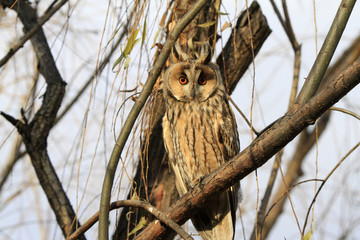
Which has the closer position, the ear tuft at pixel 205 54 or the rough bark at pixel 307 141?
the ear tuft at pixel 205 54

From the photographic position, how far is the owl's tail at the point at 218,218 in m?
2.37

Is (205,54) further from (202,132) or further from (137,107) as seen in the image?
(137,107)

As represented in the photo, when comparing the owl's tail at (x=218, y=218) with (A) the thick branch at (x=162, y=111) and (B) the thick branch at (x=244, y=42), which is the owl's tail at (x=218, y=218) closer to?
(A) the thick branch at (x=162, y=111)

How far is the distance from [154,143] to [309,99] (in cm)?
147

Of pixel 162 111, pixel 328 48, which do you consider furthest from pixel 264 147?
pixel 162 111

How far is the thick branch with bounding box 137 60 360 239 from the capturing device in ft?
4.01

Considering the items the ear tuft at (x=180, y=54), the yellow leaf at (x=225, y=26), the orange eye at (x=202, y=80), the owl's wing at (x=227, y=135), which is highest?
the ear tuft at (x=180, y=54)

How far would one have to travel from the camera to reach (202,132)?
2391 mm


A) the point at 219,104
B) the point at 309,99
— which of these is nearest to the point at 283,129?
the point at 309,99

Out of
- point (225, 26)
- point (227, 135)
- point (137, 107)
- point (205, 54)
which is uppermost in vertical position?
point (205, 54)

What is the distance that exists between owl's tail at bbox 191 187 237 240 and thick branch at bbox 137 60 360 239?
25.0 inches

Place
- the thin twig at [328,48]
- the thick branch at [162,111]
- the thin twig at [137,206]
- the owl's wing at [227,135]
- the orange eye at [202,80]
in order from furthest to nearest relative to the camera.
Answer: the thick branch at [162,111], the orange eye at [202,80], the owl's wing at [227,135], the thin twig at [137,206], the thin twig at [328,48]

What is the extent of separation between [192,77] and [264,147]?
1054 millimetres

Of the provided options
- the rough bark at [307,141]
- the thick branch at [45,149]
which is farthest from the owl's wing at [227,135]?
the rough bark at [307,141]
